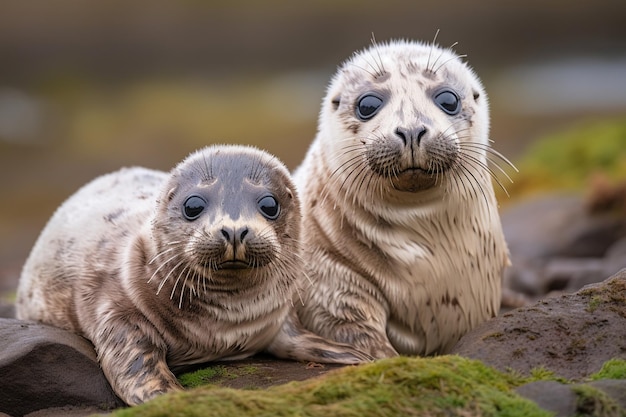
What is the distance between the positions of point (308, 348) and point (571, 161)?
41.3 feet

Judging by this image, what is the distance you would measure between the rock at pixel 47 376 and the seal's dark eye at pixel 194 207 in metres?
1.19

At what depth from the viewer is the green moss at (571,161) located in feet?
59.8

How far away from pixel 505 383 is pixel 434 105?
98.9 inches

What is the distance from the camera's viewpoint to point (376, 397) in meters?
5.61

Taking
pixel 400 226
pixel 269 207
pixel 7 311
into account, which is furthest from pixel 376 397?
pixel 7 311

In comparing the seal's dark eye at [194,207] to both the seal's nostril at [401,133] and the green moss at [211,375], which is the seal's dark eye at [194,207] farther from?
the seal's nostril at [401,133]

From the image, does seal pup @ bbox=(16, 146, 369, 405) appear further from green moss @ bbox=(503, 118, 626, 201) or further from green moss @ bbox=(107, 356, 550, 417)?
green moss @ bbox=(503, 118, 626, 201)

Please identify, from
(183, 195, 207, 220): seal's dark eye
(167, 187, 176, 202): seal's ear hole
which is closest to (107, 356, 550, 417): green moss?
(183, 195, 207, 220): seal's dark eye

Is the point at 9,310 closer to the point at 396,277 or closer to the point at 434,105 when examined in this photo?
the point at 396,277

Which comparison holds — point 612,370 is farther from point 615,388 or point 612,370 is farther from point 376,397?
point 376,397

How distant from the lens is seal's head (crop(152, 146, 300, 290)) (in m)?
6.85

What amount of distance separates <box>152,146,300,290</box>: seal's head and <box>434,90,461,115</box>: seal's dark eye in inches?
49.7

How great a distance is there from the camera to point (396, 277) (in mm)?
8086

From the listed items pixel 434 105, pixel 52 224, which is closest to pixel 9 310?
pixel 52 224
